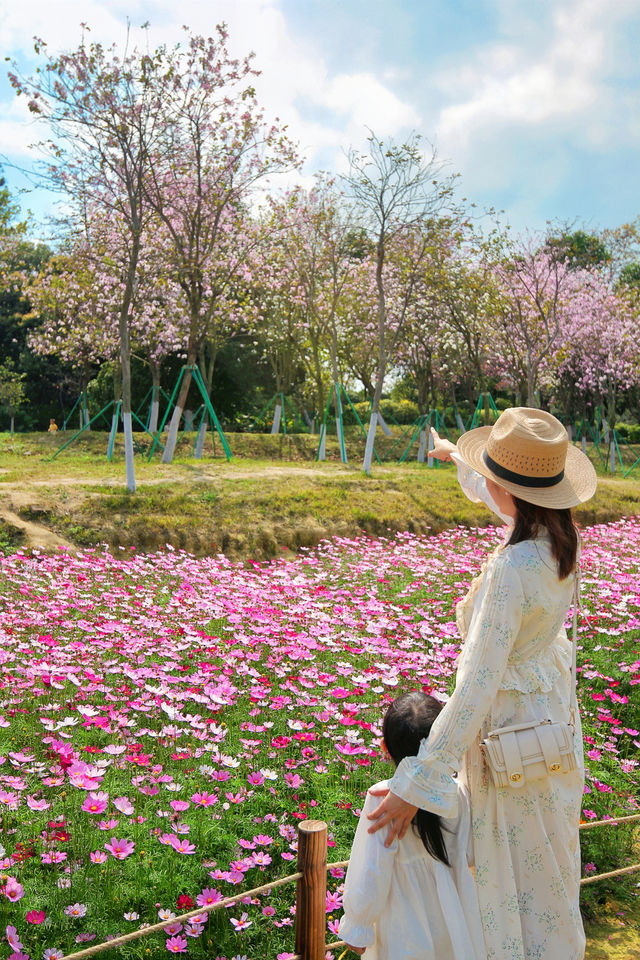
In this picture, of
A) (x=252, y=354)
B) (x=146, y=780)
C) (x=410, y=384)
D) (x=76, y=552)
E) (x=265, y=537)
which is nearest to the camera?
(x=146, y=780)

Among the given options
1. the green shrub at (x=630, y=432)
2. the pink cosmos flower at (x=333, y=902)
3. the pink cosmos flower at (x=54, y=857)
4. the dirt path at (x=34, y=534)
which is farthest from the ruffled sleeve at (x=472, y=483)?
the green shrub at (x=630, y=432)

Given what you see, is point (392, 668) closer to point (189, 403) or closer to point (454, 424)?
point (189, 403)

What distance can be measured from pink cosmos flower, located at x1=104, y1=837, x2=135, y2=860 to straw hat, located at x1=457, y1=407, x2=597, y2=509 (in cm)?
184

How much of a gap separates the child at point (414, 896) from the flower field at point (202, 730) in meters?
0.67

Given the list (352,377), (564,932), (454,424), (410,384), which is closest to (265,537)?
(564,932)

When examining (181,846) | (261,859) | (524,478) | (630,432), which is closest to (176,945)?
(181,846)

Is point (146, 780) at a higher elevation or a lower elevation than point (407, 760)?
lower

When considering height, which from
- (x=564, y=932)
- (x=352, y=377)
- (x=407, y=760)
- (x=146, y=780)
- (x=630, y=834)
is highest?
(x=352, y=377)

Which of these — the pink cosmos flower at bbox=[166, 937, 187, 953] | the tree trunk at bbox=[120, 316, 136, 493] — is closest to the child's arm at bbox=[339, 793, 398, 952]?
the pink cosmos flower at bbox=[166, 937, 187, 953]

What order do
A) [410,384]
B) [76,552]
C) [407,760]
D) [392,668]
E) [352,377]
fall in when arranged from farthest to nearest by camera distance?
1. [410,384]
2. [352,377]
3. [76,552]
4. [392,668]
5. [407,760]

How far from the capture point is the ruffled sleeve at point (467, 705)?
A: 1.77 m

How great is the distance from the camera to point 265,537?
948cm

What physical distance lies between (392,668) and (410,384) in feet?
99.7

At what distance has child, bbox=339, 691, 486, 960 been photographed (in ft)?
6.10
